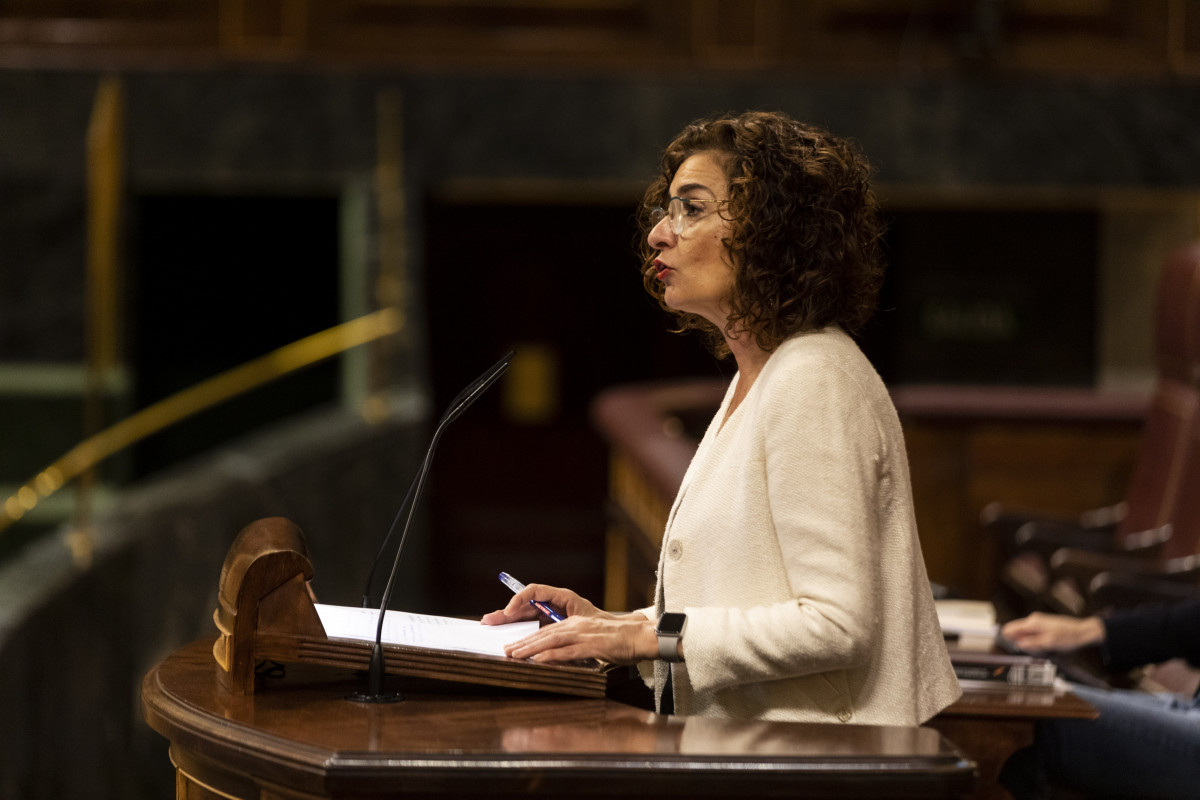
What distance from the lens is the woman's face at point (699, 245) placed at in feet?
4.93

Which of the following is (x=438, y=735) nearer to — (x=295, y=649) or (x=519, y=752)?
(x=519, y=752)

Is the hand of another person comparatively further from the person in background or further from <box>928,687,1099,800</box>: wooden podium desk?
<box>928,687,1099,800</box>: wooden podium desk

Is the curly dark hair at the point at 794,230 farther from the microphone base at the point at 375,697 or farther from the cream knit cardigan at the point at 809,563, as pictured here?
the microphone base at the point at 375,697

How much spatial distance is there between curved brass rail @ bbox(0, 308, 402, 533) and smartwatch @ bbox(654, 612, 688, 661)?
2170 millimetres

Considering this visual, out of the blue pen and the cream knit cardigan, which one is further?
the blue pen

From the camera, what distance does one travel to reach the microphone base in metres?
1.38

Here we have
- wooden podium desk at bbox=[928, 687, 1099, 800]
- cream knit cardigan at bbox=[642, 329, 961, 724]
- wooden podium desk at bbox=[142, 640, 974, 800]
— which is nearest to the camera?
wooden podium desk at bbox=[142, 640, 974, 800]

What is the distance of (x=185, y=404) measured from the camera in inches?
189

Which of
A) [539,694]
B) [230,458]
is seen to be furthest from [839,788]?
[230,458]

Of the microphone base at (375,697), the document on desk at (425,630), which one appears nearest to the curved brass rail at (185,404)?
the document on desk at (425,630)

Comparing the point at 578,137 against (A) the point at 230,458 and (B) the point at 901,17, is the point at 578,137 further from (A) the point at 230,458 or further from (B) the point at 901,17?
(A) the point at 230,458

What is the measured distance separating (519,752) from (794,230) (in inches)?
24.3

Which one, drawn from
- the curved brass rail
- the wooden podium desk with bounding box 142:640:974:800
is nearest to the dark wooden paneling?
the curved brass rail

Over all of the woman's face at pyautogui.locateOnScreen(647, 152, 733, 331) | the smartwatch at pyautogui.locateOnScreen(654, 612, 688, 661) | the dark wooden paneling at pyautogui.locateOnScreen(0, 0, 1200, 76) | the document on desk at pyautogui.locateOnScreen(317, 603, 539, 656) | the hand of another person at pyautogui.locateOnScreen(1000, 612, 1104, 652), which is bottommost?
the hand of another person at pyautogui.locateOnScreen(1000, 612, 1104, 652)
